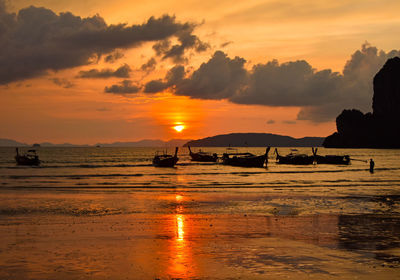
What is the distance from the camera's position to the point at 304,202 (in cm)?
3241

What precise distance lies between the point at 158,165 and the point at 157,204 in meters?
74.2

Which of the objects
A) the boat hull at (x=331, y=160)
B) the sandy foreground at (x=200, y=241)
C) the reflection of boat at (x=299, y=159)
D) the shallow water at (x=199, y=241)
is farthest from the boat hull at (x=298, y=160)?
the shallow water at (x=199, y=241)

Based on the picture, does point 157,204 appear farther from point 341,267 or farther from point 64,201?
point 341,267

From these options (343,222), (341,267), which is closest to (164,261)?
(341,267)

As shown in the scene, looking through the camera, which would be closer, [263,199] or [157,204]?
[157,204]

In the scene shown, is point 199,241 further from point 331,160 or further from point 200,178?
point 331,160

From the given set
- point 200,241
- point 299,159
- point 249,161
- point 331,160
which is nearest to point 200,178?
point 249,161

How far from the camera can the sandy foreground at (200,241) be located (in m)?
13.1

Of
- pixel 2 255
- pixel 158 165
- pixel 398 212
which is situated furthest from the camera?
pixel 158 165

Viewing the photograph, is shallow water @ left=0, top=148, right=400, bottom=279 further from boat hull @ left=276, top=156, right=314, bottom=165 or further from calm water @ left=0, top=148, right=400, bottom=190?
boat hull @ left=276, top=156, right=314, bottom=165

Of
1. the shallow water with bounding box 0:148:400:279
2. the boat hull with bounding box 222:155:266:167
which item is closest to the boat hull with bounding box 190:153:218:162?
the boat hull with bounding box 222:155:266:167

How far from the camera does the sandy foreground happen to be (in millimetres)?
13055

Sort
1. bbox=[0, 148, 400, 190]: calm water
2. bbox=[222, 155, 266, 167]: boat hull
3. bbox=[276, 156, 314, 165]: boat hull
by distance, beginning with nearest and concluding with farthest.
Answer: bbox=[0, 148, 400, 190]: calm water, bbox=[222, 155, 266, 167]: boat hull, bbox=[276, 156, 314, 165]: boat hull

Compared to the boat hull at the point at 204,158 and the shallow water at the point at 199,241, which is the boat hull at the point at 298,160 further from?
the shallow water at the point at 199,241
